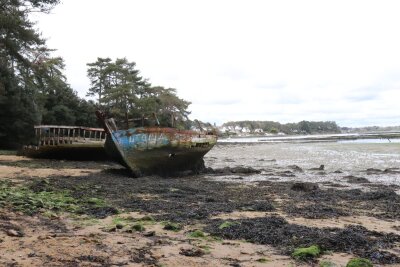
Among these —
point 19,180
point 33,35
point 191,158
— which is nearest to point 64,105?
point 33,35

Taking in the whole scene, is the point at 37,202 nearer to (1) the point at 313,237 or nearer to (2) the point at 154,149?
(1) the point at 313,237

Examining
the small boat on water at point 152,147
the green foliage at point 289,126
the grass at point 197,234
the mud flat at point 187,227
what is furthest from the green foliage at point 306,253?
the green foliage at point 289,126

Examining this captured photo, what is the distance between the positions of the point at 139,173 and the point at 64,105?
2252 cm

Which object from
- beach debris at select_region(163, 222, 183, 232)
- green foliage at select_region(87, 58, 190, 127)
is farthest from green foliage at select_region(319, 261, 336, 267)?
green foliage at select_region(87, 58, 190, 127)

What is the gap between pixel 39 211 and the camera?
6340 millimetres

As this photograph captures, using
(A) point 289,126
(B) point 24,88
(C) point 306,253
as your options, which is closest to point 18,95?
(B) point 24,88

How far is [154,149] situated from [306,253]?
395 inches

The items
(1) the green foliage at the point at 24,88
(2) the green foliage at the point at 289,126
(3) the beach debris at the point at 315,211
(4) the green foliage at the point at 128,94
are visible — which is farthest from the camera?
(2) the green foliage at the point at 289,126

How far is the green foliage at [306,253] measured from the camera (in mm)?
4430

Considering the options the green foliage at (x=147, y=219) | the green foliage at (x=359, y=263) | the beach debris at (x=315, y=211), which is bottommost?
the beach debris at (x=315, y=211)

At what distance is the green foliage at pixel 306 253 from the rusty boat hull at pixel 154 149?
30.7ft

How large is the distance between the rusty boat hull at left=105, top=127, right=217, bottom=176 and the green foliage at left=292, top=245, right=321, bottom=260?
30.7ft

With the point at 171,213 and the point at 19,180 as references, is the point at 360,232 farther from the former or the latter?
the point at 19,180

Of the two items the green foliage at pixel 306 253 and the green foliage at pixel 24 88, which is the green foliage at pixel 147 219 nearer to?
the green foliage at pixel 306 253
